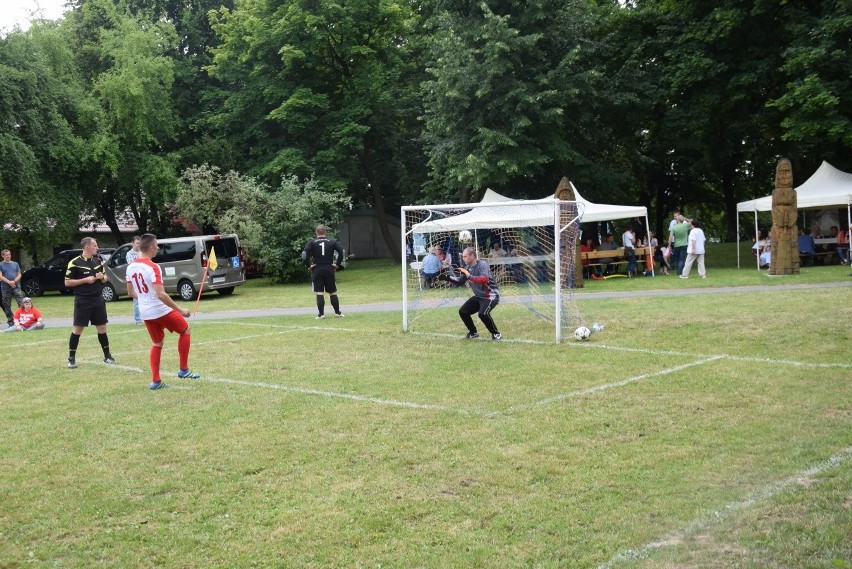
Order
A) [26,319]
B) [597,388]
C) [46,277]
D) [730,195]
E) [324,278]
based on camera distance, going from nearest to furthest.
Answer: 1. [597,388]
2. [324,278]
3. [26,319]
4. [46,277]
5. [730,195]

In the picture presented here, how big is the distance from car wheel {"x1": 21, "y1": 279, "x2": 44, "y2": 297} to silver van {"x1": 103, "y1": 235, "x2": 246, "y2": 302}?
614 centimetres

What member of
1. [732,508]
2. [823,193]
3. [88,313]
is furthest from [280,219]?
[732,508]

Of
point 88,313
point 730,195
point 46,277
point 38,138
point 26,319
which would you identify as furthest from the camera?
point 730,195

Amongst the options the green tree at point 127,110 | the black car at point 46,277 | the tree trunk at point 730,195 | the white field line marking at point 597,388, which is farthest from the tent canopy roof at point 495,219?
the green tree at point 127,110

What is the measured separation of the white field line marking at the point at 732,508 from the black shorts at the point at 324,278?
39.5ft

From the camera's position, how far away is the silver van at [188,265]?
86.7 feet

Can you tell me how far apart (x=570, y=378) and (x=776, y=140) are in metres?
25.8

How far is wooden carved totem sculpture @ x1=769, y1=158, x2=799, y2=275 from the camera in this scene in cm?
2155

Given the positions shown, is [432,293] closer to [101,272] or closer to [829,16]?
[101,272]

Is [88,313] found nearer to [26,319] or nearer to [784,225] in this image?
[26,319]

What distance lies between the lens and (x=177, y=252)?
26.8 metres

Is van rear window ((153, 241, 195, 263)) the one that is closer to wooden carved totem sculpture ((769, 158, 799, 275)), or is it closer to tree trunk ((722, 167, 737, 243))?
wooden carved totem sculpture ((769, 158, 799, 275))

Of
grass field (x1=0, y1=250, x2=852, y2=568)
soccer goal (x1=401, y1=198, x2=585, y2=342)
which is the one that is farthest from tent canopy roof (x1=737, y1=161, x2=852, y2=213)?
grass field (x1=0, y1=250, x2=852, y2=568)

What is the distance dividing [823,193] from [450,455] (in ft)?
74.0
